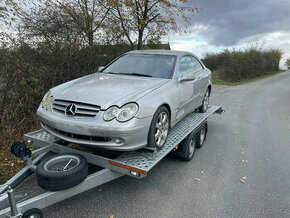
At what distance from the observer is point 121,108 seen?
2.60 m

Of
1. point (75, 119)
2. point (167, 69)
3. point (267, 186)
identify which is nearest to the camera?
point (75, 119)

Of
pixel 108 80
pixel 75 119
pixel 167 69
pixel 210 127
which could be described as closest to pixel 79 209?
pixel 75 119

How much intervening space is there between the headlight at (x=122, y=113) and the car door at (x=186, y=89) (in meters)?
1.30

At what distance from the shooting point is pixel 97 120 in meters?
2.53

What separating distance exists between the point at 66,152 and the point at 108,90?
101 cm

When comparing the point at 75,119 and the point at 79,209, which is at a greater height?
the point at 75,119

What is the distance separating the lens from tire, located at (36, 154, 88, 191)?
6.80 ft

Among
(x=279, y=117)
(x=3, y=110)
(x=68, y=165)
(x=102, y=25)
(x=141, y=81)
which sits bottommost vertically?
(x=279, y=117)

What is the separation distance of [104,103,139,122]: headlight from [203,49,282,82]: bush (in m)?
19.3

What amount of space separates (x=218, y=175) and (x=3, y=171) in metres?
3.51

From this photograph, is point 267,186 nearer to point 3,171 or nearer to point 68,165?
point 68,165

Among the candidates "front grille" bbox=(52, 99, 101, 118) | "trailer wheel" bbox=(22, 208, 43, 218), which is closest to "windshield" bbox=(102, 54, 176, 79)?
"front grille" bbox=(52, 99, 101, 118)

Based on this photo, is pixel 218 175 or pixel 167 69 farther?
pixel 167 69

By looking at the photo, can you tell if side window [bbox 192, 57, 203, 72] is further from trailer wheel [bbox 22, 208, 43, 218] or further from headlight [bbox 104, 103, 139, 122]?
trailer wheel [bbox 22, 208, 43, 218]
